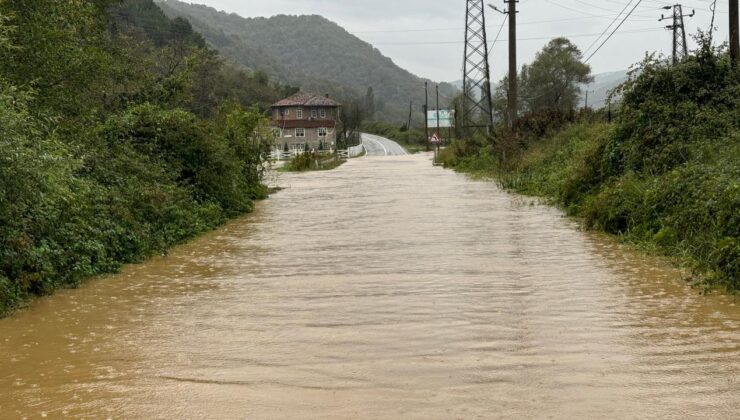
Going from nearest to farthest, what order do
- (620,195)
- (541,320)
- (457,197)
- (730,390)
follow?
(730,390)
(541,320)
(620,195)
(457,197)

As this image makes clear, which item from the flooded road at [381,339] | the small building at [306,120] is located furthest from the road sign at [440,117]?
the flooded road at [381,339]

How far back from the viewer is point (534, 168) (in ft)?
108

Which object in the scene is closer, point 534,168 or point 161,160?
point 161,160

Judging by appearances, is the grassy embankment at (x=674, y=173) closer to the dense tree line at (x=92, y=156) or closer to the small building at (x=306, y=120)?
the dense tree line at (x=92, y=156)

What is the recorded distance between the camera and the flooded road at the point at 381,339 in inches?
251

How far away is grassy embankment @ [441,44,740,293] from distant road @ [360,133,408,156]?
73.2 m

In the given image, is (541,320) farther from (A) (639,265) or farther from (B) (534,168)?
(B) (534,168)

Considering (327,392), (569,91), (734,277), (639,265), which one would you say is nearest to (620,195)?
(639,265)

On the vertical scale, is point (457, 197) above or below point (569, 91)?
below

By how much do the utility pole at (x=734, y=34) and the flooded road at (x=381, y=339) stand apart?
8.50 metres

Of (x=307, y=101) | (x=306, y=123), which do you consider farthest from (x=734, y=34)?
(x=306, y=123)

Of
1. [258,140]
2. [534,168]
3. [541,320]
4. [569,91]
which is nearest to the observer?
[541,320]

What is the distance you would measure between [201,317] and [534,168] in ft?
82.4

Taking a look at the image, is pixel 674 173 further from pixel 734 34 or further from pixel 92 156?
pixel 92 156
